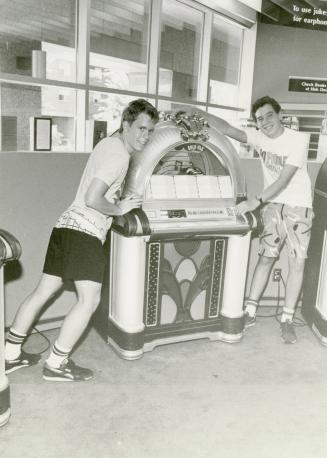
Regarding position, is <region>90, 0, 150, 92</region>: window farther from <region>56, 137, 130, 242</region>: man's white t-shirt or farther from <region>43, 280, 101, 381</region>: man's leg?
<region>43, 280, 101, 381</region>: man's leg

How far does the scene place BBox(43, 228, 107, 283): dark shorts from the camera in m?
2.48

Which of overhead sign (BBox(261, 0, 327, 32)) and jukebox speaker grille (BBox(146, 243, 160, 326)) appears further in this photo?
overhead sign (BBox(261, 0, 327, 32))

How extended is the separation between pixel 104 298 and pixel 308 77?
705 cm

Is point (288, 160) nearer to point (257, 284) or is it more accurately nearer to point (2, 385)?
point (257, 284)

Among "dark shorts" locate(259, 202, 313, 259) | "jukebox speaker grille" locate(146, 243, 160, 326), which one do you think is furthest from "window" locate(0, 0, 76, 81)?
"jukebox speaker grille" locate(146, 243, 160, 326)

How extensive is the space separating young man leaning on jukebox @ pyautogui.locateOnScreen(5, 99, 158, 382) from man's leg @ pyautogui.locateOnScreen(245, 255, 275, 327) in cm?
123

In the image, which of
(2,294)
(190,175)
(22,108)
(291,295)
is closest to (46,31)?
(22,108)

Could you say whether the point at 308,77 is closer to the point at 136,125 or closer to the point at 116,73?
the point at 116,73

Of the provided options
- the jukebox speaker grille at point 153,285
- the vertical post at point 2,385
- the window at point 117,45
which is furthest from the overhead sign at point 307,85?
the vertical post at point 2,385

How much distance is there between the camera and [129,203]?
265cm

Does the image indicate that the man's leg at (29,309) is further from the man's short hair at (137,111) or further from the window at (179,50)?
the window at (179,50)

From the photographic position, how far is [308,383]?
2.74 metres

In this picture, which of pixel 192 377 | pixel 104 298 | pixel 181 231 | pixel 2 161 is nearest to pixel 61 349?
pixel 104 298

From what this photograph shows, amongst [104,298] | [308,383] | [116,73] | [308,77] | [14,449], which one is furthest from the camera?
[116,73]
